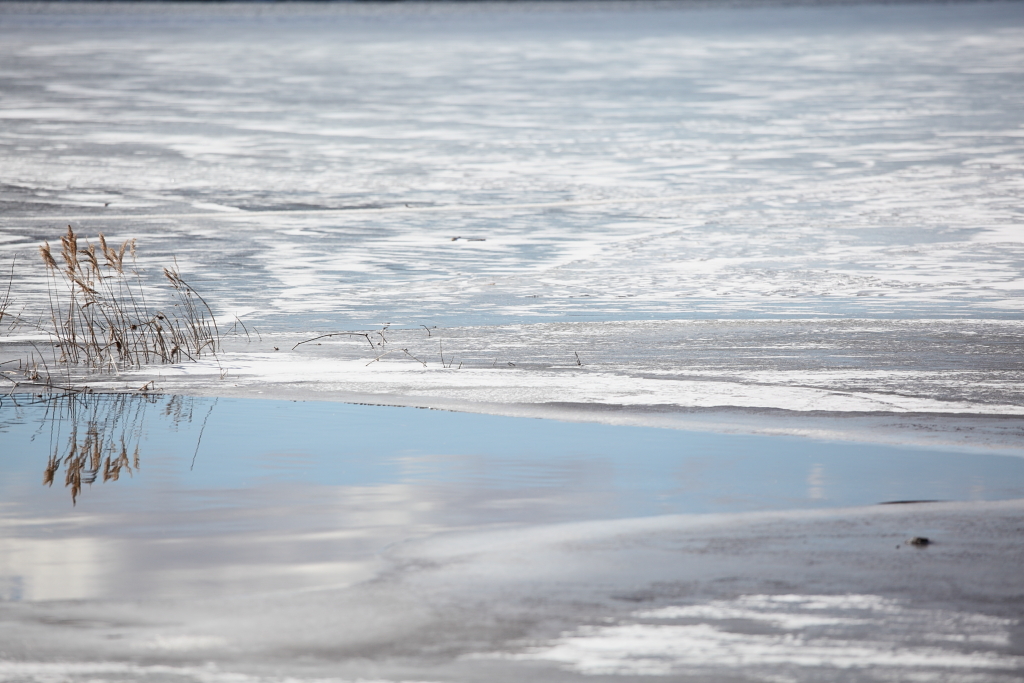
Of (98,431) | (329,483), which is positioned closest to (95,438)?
(98,431)

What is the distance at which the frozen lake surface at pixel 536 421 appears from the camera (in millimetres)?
3857

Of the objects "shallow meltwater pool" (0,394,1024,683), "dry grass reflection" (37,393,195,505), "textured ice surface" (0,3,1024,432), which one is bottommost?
"textured ice surface" (0,3,1024,432)

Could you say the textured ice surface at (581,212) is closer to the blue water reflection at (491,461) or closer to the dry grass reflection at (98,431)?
the dry grass reflection at (98,431)

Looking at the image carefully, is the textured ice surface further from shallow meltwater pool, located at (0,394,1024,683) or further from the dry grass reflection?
shallow meltwater pool, located at (0,394,1024,683)

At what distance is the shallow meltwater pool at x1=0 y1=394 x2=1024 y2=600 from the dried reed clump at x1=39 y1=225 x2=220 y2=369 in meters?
0.97

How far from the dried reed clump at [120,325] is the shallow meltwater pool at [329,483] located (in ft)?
3.17

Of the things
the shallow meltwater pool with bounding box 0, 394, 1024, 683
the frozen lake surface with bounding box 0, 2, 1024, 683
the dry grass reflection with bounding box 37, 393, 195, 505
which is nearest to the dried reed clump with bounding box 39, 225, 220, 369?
the frozen lake surface with bounding box 0, 2, 1024, 683

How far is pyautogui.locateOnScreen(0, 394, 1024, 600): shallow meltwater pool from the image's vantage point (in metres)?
4.50

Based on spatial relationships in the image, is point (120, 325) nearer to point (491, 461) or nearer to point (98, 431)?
point (98, 431)

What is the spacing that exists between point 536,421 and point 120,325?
2.90 meters

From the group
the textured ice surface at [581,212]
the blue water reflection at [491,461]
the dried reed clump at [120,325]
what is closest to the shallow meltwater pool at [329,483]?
the blue water reflection at [491,461]

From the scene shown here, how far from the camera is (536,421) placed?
630 cm

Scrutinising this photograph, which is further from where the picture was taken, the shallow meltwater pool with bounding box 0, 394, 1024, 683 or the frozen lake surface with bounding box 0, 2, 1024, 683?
the frozen lake surface with bounding box 0, 2, 1024, 683

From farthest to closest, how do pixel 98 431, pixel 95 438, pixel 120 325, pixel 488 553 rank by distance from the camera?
pixel 120 325 → pixel 98 431 → pixel 95 438 → pixel 488 553
